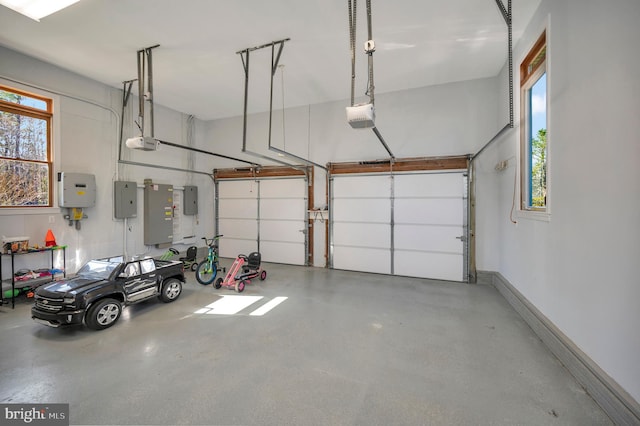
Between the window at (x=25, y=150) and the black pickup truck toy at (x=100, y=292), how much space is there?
210 cm

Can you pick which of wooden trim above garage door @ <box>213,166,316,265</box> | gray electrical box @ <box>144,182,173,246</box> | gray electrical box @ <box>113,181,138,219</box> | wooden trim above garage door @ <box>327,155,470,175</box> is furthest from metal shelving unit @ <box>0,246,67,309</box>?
wooden trim above garage door @ <box>327,155,470,175</box>

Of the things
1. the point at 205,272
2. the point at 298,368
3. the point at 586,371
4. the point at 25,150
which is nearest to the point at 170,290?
the point at 205,272

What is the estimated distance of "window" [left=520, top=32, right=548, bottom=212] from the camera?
3.46m

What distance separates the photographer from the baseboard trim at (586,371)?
184 centimetres

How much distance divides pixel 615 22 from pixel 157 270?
566 cm

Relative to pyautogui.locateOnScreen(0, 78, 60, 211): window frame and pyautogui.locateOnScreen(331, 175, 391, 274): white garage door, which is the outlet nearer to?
pyautogui.locateOnScreen(331, 175, 391, 274): white garage door

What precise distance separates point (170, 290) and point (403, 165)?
513 centimetres

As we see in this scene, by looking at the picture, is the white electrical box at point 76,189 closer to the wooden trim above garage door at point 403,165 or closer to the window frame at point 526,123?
the wooden trim above garage door at point 403,165

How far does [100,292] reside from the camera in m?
3.36

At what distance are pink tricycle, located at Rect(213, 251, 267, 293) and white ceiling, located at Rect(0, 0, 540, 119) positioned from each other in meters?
3.69

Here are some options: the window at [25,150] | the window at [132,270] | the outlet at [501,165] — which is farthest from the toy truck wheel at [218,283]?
the outlet at [501,165]

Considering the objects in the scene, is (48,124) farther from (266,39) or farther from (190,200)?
(266,39)

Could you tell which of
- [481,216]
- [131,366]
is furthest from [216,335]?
[481,216]

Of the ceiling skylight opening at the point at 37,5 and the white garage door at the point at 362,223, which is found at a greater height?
the ceiling skylight opening at the point at 37,5
